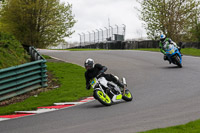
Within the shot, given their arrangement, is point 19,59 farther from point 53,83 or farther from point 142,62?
point 142,62

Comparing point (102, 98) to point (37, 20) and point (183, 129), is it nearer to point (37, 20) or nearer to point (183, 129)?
point (183, 129)

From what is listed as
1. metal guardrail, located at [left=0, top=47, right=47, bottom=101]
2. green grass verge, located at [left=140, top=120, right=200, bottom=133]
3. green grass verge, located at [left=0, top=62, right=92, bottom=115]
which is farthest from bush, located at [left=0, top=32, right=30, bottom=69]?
green grass verge, located at [left=140, top=120, right=200, bottom=133]

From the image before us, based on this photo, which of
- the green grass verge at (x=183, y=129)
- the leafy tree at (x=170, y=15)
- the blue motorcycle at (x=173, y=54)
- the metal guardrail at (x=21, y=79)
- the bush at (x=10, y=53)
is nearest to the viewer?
the green grass verge at (x=183, y=129)

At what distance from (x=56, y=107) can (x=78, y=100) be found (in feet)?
4.16

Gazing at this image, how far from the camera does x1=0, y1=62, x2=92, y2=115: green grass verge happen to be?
11870 millimetres

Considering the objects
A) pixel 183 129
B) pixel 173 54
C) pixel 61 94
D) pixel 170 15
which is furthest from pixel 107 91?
pixel 170 15

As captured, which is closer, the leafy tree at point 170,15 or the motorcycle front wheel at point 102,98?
the motorcycle front wheel at point 102,98

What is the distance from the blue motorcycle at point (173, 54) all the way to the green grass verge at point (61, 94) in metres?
4.72

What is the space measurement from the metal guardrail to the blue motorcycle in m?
7.43

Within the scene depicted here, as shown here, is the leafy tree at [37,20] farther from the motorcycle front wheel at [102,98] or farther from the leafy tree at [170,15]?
the motorcycle front wheel at [102,98]

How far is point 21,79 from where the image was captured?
1446cm

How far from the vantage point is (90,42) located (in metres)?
55.7

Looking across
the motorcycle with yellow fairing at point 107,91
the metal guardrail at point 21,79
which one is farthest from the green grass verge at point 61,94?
the motorcycle with yellow fairing at point 107,91

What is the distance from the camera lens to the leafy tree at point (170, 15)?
148ft
